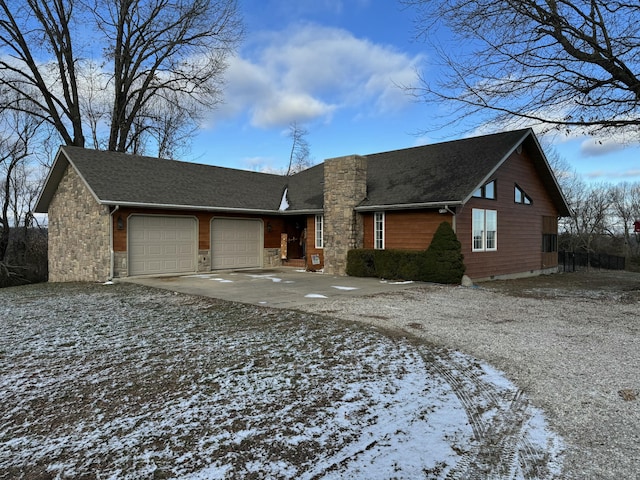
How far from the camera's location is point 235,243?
1717 centimetres

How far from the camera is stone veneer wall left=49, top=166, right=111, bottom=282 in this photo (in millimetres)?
13523

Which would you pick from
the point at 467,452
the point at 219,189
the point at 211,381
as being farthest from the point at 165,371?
the point at 219,189

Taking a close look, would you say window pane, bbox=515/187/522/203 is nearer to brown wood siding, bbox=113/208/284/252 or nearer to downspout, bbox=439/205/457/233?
downspout, bbox=439/205/457/233

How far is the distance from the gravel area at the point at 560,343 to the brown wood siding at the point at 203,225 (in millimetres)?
8139

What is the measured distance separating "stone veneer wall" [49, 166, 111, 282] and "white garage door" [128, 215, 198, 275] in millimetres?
860

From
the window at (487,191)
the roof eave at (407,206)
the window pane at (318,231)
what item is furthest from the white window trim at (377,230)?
the window at (487,191)

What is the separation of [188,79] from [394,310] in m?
20.8

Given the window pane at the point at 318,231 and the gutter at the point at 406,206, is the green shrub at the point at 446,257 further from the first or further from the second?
the window pane at the point at 318,231

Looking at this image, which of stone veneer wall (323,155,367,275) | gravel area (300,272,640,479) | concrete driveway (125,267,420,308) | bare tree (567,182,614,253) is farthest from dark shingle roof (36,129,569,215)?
bare tree (567,182,614,253)

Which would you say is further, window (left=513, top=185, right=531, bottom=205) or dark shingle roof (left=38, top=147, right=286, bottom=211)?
window (left=513, top=185, right=531, bottom=205)

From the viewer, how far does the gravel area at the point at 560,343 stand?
3.16m

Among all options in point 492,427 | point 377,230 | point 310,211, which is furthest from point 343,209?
point 492,427

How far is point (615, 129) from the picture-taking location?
1079cm

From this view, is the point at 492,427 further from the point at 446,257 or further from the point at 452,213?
the point at 452,213
